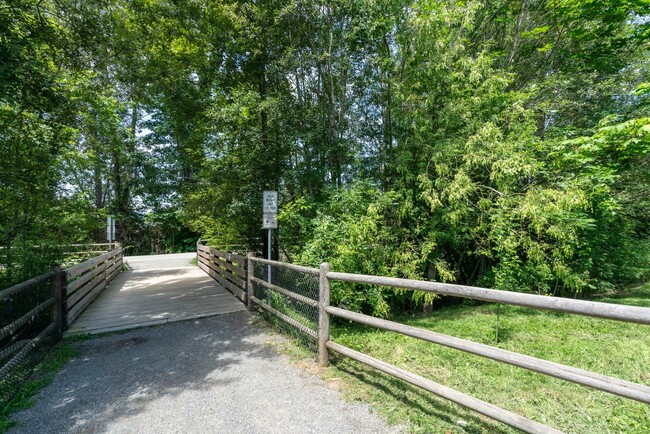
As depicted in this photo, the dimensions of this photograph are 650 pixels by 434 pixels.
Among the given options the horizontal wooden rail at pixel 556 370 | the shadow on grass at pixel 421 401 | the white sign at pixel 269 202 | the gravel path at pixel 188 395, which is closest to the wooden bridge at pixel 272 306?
the horizontal wooden rail at pixel 556 370

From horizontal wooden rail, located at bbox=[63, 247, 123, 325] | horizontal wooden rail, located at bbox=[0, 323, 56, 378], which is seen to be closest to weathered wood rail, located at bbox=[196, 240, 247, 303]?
horizontal wooden rail, located at bbox=[63, 247, 123, 325]

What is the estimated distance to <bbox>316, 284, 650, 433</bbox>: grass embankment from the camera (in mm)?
2398

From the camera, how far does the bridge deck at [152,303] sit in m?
5.08

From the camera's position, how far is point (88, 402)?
2.72 meters

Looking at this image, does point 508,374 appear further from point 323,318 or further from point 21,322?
point 21,322

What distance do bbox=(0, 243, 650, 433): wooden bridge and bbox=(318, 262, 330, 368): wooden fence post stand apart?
11 mm

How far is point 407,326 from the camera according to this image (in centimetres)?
251

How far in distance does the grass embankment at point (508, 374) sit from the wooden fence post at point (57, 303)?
150 inches

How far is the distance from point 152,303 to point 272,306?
318cm

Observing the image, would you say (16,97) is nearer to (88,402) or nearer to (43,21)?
(43,21)

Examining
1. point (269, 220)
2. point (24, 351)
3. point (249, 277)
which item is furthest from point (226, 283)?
point (24, 351)

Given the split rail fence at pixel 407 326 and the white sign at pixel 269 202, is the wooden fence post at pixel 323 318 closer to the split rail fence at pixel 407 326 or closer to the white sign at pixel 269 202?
the split rail fence at pixel 407 326

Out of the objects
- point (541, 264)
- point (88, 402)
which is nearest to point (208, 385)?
point (88, 402)

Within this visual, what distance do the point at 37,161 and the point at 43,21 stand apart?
6.56 ft
